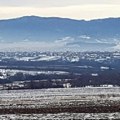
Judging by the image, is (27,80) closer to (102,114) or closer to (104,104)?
(104,104)

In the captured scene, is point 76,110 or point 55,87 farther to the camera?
point 55,87

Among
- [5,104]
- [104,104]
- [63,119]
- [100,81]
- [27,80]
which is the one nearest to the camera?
[63,119]

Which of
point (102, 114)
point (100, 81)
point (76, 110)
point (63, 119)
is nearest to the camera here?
point (63, 119)

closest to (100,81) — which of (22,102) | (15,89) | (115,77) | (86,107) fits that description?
(115,77)

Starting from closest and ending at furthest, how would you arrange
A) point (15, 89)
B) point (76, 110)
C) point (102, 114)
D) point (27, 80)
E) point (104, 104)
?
point (102, 114), point (76, 110), point (104, 104), point (15, 89), point (27, 80)

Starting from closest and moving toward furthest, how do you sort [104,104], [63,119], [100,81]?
[63,119], [104,104], [100,81]

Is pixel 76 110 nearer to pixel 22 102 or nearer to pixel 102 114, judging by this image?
pixel 102 114

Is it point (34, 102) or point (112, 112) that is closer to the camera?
point (112, 112)

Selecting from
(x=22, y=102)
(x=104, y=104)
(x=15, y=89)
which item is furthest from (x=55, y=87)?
(x=104, y=104)
